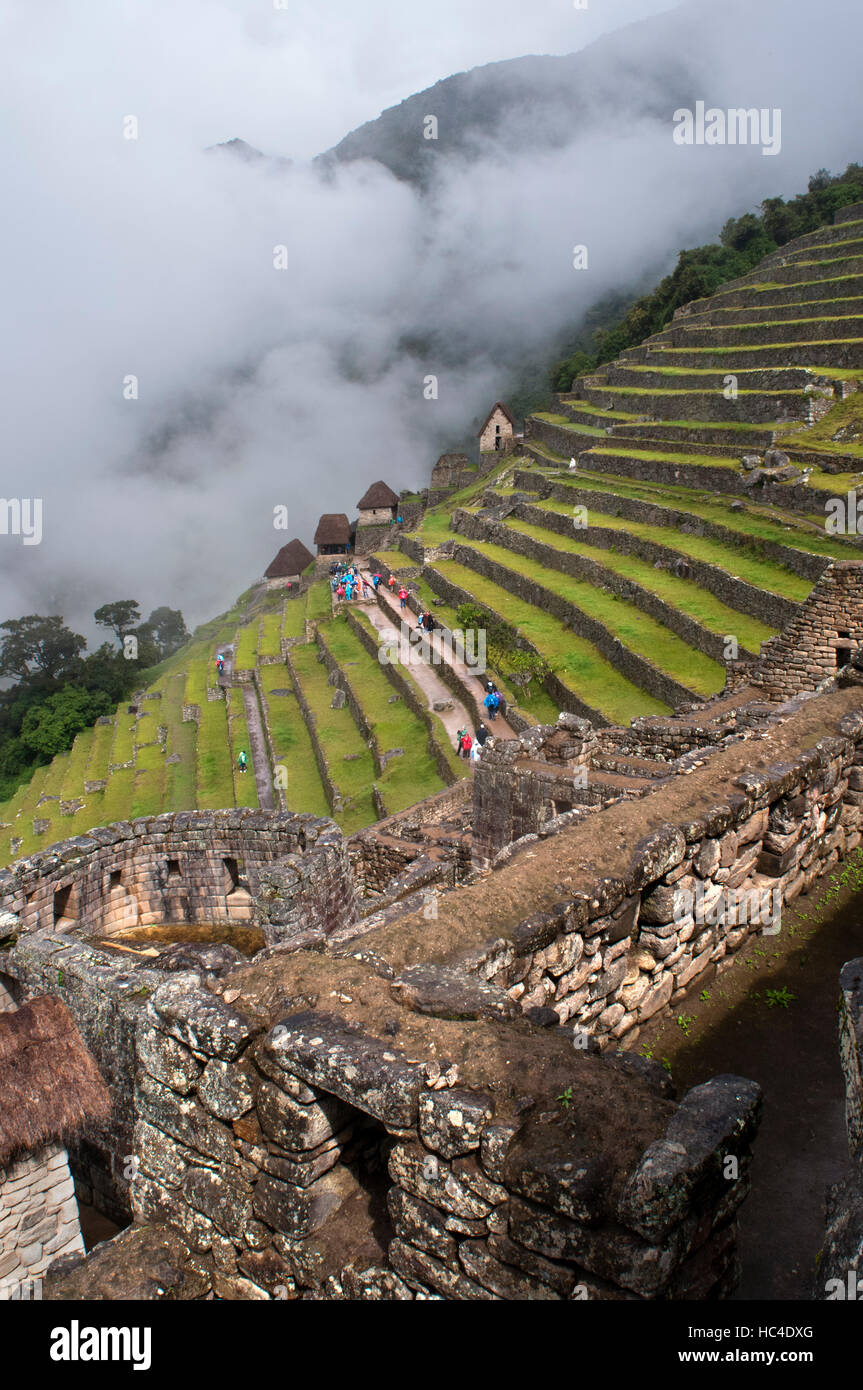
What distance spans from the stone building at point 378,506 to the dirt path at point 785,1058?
224 ft

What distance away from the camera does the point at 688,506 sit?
33031 mm

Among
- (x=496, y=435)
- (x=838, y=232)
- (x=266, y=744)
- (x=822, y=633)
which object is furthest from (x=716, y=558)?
(x=496, y=435)

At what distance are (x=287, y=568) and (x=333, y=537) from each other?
14.8 feet

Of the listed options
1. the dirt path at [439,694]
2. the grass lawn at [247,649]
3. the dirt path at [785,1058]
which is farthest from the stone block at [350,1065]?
the grass lawn at [247,649]

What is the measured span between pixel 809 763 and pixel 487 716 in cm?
2021

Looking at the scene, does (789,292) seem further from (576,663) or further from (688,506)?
(576,663)

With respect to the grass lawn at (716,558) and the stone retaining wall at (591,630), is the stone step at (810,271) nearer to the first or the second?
the grass lawn at (716,558)

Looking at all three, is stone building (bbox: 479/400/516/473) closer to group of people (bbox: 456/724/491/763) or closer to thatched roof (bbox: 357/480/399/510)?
thatched roof (bbox: 357/480/399/510)

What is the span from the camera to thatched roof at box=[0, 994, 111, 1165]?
21.5 feet

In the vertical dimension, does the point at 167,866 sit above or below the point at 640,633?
below

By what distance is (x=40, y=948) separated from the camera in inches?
Answer: 312

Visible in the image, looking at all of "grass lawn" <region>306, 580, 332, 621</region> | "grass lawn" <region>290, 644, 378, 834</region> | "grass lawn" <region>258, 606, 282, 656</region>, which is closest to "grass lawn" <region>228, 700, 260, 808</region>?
"grass lawn" <region>290, 644, 378, 834</region>

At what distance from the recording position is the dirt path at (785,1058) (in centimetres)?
418
